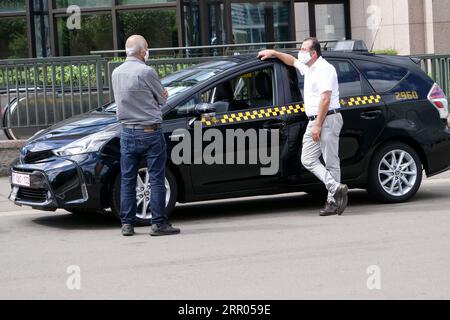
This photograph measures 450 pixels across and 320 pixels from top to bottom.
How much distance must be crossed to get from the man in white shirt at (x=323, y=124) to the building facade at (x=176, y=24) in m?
11.5

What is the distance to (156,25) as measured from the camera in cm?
2127

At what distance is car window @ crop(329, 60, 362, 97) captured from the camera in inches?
405

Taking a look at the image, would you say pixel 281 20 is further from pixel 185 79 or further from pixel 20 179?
pixel 20 179

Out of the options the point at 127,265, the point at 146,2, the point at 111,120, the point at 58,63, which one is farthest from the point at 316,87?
the point at 146,2

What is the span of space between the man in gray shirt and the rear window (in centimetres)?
246

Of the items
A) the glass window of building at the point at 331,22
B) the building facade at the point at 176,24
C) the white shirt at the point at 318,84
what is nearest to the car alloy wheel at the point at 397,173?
the white shirt at the point at 318,84

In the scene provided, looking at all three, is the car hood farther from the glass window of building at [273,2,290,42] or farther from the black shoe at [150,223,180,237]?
the glass window of building at [273,2,290,42]

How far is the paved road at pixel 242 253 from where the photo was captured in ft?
22.4

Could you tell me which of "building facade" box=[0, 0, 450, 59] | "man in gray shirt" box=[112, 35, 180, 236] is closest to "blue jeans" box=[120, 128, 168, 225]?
"man in gray shirt" box=[112, 35, 180, 236]

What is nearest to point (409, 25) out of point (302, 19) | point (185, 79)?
point (302, 19)

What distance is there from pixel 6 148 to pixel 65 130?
404 centimetres

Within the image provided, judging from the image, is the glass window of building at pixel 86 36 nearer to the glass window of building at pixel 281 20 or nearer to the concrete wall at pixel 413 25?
the glass window of building at pixel 281 20

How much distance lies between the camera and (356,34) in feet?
80.8

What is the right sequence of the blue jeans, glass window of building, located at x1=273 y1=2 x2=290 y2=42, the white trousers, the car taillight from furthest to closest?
1. glass window of building, located at x1=273 y1=2 x2=290 y2=42
2. the car taillight
3. the white trousers
4. the blue jeans
